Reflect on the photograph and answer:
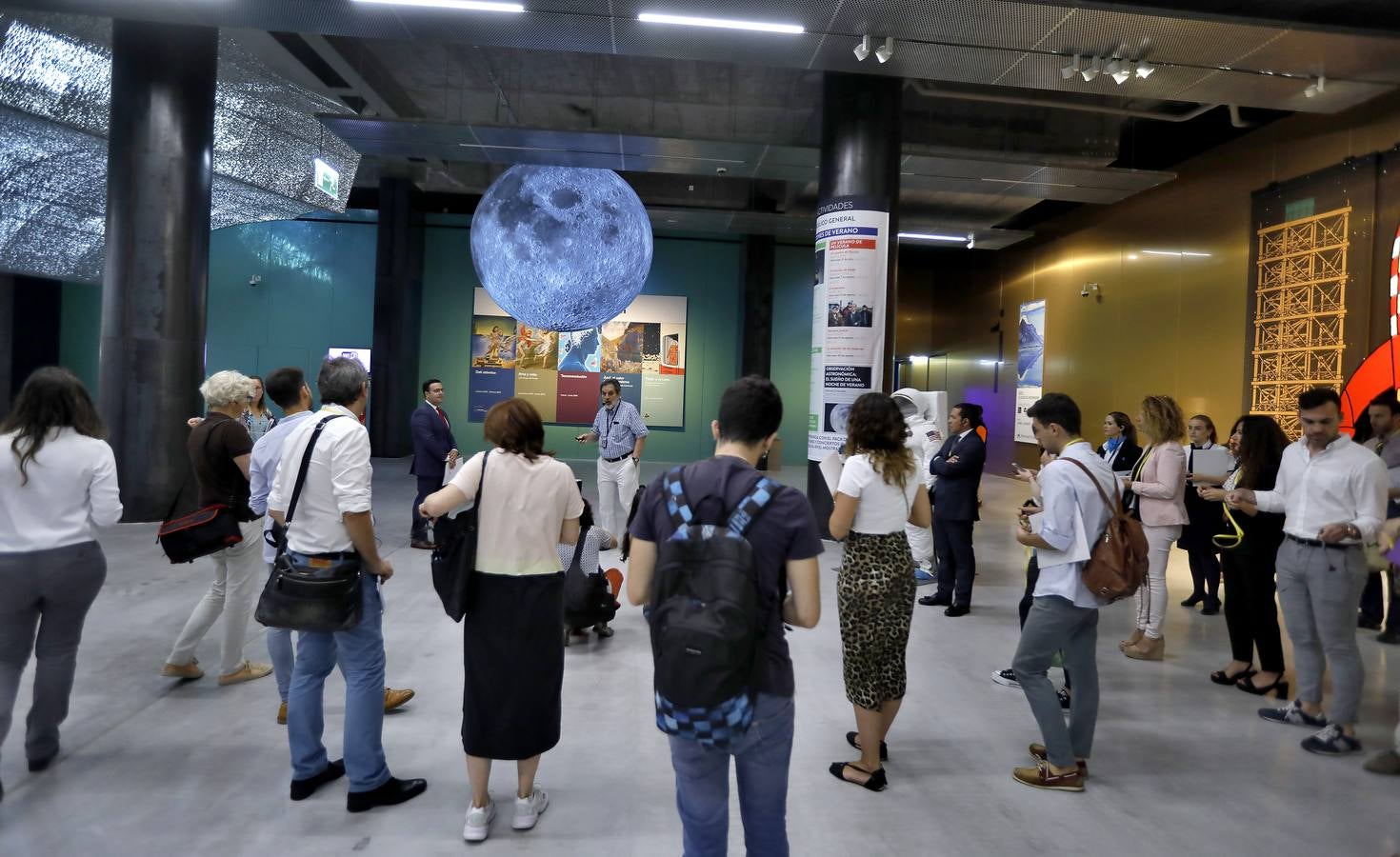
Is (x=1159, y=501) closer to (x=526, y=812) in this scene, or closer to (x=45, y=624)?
(x=526, y=812)

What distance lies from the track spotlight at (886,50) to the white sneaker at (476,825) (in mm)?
6563

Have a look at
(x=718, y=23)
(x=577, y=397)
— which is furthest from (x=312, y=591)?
(x=577, y=397)

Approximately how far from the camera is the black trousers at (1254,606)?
4.57 meters

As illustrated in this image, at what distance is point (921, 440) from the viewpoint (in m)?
6.67

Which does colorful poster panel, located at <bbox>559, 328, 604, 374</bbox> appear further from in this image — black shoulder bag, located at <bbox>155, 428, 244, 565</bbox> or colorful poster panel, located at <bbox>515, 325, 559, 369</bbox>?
black shoulder bag, located at <bbox>155, 428, 244, 565</bbox>

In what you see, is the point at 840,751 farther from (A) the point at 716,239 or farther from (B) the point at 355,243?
(B) the point at 355,243

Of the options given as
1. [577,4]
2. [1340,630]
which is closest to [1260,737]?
[1340,630]

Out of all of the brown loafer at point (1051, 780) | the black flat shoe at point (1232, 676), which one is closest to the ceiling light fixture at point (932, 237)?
the black flat shoe at point (1232, 676)

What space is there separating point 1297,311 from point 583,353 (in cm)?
1279

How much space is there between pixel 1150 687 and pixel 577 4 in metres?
6.20

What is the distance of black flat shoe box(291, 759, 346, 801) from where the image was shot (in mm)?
3051

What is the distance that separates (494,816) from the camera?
2.96 meters

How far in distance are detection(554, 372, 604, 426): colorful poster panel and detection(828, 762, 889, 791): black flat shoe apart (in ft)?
49.8

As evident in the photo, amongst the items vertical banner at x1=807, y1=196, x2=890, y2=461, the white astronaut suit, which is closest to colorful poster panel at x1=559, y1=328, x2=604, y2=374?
vertical banner at x1=807, y1=196, x2=890, y2=461
